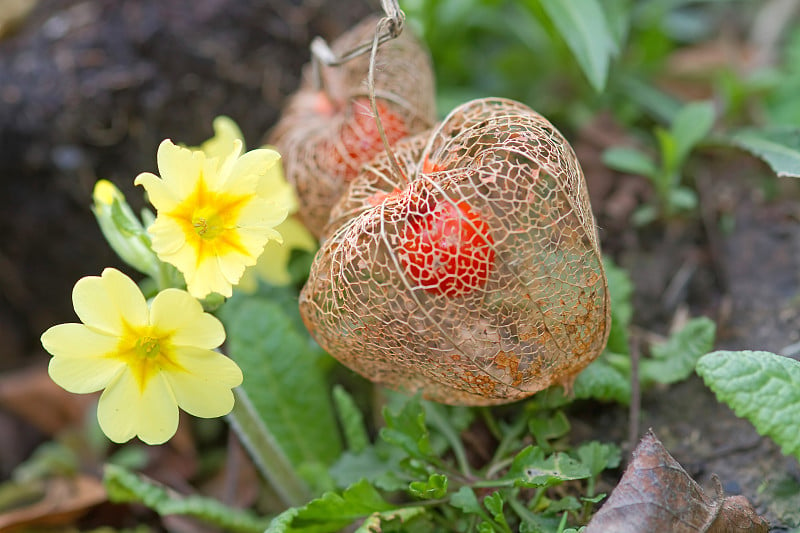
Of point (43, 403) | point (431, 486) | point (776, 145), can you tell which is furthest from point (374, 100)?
point (43, 403)

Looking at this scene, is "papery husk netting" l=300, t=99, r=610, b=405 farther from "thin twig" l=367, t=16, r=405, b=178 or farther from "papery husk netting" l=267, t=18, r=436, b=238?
"papery husk netting" l=267, t=18, r=436, b=238

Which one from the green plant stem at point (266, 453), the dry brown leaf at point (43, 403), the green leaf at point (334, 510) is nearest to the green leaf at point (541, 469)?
the green leaf at point (334, 510)

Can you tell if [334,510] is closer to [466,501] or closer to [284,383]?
[466,501]

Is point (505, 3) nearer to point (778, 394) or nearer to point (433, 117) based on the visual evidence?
point (433, 117)

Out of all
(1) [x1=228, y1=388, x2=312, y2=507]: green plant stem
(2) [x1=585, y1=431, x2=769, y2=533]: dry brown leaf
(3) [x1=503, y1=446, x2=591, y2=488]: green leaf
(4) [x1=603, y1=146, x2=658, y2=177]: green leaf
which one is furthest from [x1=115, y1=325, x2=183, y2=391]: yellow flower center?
(4) [x1=603, y1=146, x2=658, y2=177]: green leaf

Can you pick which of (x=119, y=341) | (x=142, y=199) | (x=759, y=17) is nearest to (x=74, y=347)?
(x=119, y=341)

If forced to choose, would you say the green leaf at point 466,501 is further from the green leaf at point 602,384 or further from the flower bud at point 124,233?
the flower bud at point 124,233
